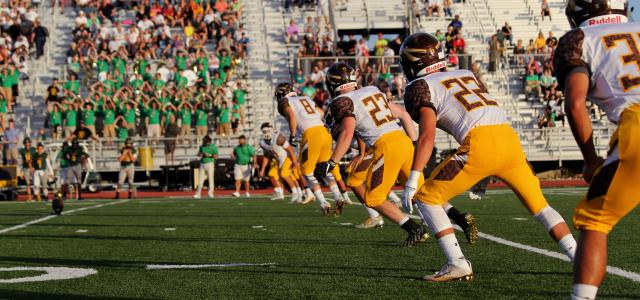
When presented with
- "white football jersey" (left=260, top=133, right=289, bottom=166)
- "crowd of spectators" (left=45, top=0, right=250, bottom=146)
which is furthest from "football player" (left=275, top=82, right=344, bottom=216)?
"crowd of spectators" (left=45, top=0, right=250, bottom=146)

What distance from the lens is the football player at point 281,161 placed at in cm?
1816

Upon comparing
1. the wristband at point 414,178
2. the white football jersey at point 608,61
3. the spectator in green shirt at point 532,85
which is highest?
the spectator in green shirt at point 532,85

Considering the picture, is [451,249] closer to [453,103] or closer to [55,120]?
[453,103]

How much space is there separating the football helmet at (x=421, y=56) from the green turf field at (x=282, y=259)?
140 centimetres

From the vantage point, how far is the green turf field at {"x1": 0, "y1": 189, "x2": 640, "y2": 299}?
5.71 metres

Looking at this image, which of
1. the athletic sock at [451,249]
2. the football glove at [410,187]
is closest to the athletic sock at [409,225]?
the athletic sock at [451,249]

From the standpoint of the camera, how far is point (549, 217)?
5.90 meters

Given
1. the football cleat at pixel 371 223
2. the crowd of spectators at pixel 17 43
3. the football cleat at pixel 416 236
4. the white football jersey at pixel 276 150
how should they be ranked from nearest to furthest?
the football cleat at pixel 416 236 → the football cleat at pixel 371 223 → the white football jersey at pixel 276 150 → the crowd of spectators at pixel 17 43

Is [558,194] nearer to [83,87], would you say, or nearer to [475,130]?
[475,130]

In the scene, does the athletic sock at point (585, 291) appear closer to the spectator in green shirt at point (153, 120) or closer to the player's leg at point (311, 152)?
the player's leg at point (311, 152)

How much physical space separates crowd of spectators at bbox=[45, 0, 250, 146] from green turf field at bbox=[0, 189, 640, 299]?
1301 centimetres

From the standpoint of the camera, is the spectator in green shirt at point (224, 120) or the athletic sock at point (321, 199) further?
the spectator in green shirt at point (224, 120)

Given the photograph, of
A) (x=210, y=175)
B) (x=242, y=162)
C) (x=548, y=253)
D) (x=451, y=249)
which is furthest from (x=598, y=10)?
(x=242, y=162)

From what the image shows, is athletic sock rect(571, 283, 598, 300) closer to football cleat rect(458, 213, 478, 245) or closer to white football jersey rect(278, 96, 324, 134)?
football cleat rect(458, 213, 478, 245)
